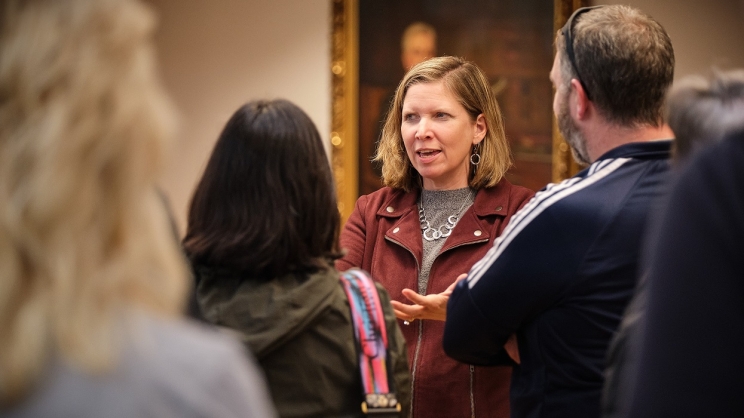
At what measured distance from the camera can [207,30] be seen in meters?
→ 6.63

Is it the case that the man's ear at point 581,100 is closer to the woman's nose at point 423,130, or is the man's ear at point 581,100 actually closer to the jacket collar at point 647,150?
the jacket collar at point 647,150

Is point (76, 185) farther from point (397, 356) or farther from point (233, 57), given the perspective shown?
point (233, 57)

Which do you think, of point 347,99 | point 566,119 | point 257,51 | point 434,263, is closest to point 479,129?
point 434,263

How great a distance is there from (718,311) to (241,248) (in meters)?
1.21

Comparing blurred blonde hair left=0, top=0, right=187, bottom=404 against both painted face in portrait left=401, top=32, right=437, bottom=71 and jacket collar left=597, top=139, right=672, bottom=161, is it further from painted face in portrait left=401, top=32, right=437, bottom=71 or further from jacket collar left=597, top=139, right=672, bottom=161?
painted face in portrait left=401, top=32, right=437, bottom=71

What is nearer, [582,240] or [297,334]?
[297,334]

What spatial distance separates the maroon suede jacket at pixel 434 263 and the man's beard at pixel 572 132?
74 cm

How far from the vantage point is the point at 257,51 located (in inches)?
261

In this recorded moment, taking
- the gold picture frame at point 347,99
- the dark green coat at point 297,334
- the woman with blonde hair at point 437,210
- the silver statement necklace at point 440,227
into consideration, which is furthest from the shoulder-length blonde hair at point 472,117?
the gold picture frame at point 347,99

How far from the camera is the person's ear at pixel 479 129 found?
360cm

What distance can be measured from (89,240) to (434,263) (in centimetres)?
224

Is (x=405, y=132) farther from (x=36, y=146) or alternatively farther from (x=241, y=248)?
(x=36, y=146)

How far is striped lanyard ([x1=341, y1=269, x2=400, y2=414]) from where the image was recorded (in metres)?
2.18

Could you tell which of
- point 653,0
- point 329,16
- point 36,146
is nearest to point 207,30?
point 329,16
